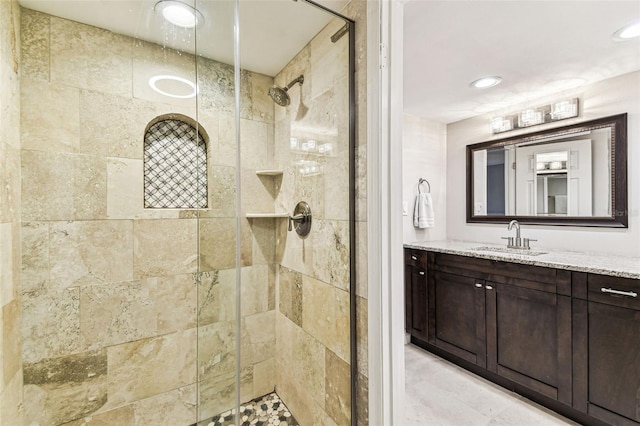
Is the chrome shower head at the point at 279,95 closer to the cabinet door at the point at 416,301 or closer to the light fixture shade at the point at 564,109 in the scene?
the cabinet door at the point at 416,301

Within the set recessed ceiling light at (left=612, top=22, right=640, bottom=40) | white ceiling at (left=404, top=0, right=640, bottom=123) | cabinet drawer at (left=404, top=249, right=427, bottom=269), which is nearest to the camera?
white ceiling at (left=404, top=0, right=640, bottom=123)

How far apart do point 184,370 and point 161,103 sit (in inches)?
61.6

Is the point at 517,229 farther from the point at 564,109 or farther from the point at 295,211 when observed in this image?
the point at 295,211

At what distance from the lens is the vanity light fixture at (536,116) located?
2219mm

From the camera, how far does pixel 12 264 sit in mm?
1229

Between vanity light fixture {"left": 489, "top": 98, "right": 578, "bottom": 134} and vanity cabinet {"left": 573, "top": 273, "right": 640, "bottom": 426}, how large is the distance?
1376 mm

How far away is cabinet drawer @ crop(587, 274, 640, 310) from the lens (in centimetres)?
144

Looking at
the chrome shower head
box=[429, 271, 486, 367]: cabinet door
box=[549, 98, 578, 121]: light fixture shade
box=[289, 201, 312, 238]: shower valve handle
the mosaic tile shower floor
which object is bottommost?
the mosaic tile shower floor

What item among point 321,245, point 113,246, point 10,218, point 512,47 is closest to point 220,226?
point 321,245

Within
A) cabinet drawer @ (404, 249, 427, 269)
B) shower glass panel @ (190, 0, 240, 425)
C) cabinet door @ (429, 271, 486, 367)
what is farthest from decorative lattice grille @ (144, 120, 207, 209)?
cabinet door @ (429, 271, 486, 367)

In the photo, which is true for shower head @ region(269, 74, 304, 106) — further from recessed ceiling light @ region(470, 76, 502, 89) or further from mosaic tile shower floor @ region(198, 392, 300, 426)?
mosaic tile shower floor @ region(198, 392, 300, 426)

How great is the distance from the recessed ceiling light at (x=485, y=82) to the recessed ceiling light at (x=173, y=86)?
2011 millimetres

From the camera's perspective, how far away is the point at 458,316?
89.6 inches

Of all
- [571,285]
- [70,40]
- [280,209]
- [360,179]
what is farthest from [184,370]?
[571,285]
